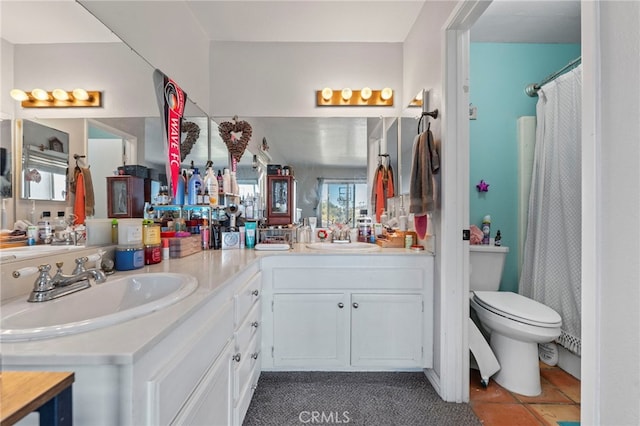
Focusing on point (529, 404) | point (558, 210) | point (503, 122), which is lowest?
point (529, 404)

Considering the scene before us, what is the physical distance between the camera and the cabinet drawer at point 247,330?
128 cm

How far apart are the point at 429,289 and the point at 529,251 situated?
1084 millimetres

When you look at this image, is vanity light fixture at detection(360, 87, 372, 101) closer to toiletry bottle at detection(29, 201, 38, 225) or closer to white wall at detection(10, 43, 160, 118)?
white wall at detection(10, 43, 160, 118)

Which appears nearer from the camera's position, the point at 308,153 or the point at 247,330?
the point at 247,330

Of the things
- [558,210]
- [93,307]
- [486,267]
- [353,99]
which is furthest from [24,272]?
[558,210]

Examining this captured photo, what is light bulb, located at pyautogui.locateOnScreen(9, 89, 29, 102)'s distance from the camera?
883 mm

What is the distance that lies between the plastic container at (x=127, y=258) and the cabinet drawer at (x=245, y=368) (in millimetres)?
647

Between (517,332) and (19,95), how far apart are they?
2517 millimetres

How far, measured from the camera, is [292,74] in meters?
2.37

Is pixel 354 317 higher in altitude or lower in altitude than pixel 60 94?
lower

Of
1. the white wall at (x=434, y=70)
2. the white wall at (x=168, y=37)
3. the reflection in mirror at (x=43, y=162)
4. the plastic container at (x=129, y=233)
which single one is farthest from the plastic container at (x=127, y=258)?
the white wall at (x=434, y=70)

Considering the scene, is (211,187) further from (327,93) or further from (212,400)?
(212,400)

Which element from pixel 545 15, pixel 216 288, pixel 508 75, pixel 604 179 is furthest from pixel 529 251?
pixel 216 288

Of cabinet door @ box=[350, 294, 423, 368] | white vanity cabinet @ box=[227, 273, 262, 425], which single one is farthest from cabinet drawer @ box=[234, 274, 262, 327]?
cabinet door @ box=[350, 294, 423, 368]
